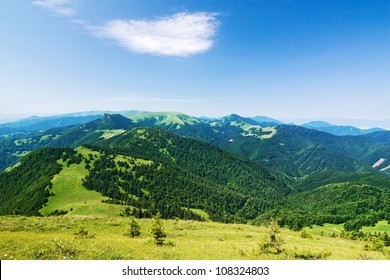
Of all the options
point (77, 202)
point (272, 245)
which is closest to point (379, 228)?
point (272, 245)

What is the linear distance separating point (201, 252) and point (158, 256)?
14.4 feet

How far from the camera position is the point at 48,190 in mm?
189375

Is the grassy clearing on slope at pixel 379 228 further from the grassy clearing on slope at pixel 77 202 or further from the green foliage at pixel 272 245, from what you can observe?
the green foliage at pixel 272 245

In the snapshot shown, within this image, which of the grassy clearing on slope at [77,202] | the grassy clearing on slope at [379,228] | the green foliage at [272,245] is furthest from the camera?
the grassy clearing on slope at [379,228]

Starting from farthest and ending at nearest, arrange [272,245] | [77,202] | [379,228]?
[77,202], [379,228], [272,245]

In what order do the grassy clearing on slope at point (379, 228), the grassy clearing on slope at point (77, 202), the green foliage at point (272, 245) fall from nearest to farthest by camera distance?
1. the green foliage at point (272, 245)
2. the grassy clearing on slope at point (77, 202)
3. the grassy clearing on slope at point (379, 228)

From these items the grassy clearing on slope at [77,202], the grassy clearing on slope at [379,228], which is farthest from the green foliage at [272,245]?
the grassy clearing on slope at [379,228]

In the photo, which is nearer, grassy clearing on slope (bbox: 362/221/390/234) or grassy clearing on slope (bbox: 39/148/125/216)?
grassy clearing on slope (bbox: 39/148/125/216)

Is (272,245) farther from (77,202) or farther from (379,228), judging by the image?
(379,228)

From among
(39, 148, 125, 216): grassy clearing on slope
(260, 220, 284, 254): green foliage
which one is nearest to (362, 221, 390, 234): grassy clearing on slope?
(39, 148, 125, 216): grassy clearing on slope

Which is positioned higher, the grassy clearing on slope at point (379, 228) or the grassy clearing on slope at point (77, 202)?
the grassy clearing on slope at point (77, 202)

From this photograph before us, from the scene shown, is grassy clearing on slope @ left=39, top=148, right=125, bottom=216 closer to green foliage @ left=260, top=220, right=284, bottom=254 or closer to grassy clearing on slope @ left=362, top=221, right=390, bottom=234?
green foliage @ left=260, top=220, right=284, bottom=254

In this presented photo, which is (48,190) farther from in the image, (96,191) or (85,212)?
(85,212)
